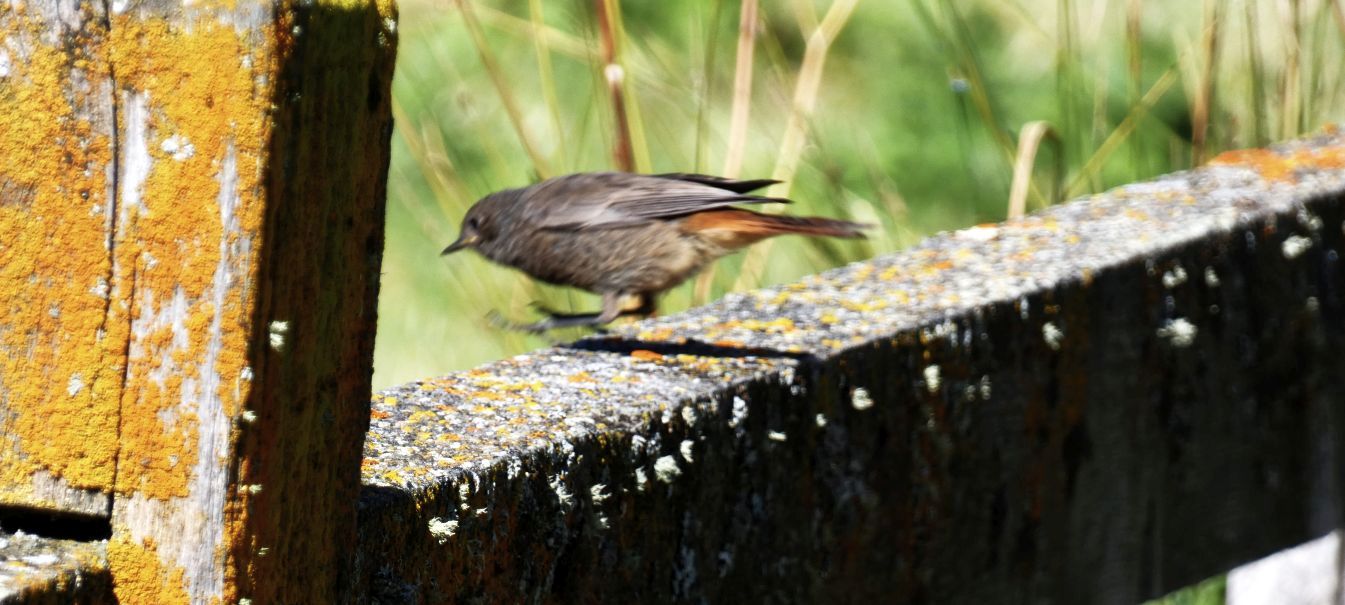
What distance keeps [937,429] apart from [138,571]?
3.73 feet

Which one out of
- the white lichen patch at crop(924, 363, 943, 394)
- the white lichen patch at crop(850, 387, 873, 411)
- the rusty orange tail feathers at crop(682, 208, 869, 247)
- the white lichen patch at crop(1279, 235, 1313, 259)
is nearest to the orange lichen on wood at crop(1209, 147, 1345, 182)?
the white lichen patch at crop(1279, 235, 1313, 259)

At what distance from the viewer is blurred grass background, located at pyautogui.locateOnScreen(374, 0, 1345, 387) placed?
3.10 metres

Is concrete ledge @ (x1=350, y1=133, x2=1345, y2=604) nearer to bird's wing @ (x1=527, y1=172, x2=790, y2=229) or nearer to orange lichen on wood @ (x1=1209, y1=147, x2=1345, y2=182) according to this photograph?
orange lichen on wood @ (x1=1209, y1=147, x2=1345, y2=182)

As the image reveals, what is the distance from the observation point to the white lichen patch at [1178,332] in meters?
2.27

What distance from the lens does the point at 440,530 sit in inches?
55.6

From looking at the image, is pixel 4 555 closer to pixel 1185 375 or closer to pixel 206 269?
pixel 206 269

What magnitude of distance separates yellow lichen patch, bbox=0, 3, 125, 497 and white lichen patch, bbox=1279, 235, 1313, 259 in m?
1.96

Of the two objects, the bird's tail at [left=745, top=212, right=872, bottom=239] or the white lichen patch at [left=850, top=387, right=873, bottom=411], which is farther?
the bird's tail at [left=745, top=212, right=872, bottom=239]

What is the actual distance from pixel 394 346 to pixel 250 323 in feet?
9.41

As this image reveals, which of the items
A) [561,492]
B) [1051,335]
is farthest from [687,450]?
[1051,335]

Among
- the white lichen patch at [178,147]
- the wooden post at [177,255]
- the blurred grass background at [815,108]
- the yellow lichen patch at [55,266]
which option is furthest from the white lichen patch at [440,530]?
the blurred grass background at [815,108]

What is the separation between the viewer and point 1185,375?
91.1 inches

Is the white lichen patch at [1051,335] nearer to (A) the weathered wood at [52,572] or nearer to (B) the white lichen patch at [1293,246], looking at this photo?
(B) the white lichen patch at [1293,246]

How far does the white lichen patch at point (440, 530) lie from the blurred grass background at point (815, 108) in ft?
4.77
